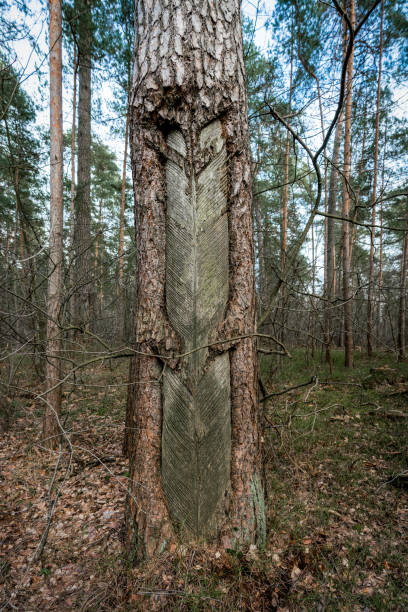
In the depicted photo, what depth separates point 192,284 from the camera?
174 centimetres

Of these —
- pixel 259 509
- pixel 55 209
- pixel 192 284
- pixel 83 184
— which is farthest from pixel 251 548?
pixel 83 184

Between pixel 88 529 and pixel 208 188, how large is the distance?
9.32 feet

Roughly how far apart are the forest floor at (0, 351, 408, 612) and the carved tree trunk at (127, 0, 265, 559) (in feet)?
0.68

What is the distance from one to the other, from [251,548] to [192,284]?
66.3 inches

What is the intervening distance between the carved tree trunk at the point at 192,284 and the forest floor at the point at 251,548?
206 mm

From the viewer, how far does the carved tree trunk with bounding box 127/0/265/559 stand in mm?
1670

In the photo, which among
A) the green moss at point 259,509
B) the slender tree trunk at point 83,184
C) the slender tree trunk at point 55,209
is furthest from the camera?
the slender tree trunk at point 83,184

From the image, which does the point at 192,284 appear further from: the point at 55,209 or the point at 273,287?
the point at 273,287

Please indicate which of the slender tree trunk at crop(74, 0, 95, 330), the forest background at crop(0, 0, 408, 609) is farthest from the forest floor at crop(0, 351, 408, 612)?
the slender tree trunk at crop(74, 0, 95, 330)

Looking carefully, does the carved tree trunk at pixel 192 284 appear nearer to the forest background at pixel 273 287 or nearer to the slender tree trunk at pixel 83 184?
the forest background at pixel 273 287

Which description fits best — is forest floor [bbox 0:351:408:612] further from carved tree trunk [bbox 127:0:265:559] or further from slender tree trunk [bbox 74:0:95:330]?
→ slender tree trunk [bbox 74:0:95:330]

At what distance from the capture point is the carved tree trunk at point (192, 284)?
1670 millimetres

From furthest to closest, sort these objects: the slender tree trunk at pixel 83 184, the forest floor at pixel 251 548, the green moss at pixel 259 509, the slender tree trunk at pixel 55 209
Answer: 1. the slender tree trunk at pixel 83 184
2. the slender tree trunk at pixel 55 209
3. the green moss at pixel 259 509
4. the forest floor at pixel 251 548

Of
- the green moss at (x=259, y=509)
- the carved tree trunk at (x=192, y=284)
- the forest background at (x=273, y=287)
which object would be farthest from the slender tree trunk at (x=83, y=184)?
the green moss at (x=259, y=509)
